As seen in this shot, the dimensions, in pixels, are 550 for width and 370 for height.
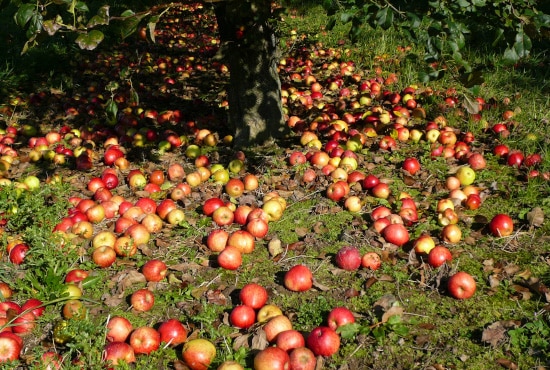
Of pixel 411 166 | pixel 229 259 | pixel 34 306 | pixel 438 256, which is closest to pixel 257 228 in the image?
pixel 229 259

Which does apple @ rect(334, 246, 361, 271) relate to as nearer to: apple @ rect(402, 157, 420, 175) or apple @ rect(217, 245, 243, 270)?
apple @ rect(217, 245, 243, 270)

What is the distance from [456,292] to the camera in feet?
11.0

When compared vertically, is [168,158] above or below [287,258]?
below

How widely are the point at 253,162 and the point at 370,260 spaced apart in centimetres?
204

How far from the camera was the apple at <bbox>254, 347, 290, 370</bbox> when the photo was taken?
2693 mm

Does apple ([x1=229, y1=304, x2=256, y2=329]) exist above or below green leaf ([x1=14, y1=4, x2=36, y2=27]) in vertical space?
below

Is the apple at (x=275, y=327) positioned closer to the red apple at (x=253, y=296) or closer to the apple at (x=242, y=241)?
the red apple at (x=253, y=296)

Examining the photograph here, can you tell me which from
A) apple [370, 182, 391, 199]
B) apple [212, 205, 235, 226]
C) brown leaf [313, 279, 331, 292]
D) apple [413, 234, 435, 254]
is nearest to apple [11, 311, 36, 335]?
apple [212, 205, 235, 226]

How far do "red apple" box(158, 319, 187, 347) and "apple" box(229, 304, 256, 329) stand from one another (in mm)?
323

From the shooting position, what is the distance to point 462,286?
Answer: 11.0 ft

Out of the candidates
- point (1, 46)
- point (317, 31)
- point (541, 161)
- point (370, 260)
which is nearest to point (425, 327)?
point (370, 260)

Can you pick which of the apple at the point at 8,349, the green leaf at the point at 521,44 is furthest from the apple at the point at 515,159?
the apple at the point at 8,349

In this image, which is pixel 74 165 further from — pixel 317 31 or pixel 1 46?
pixel 317 31

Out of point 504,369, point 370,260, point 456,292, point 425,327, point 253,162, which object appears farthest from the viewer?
point 253,162
